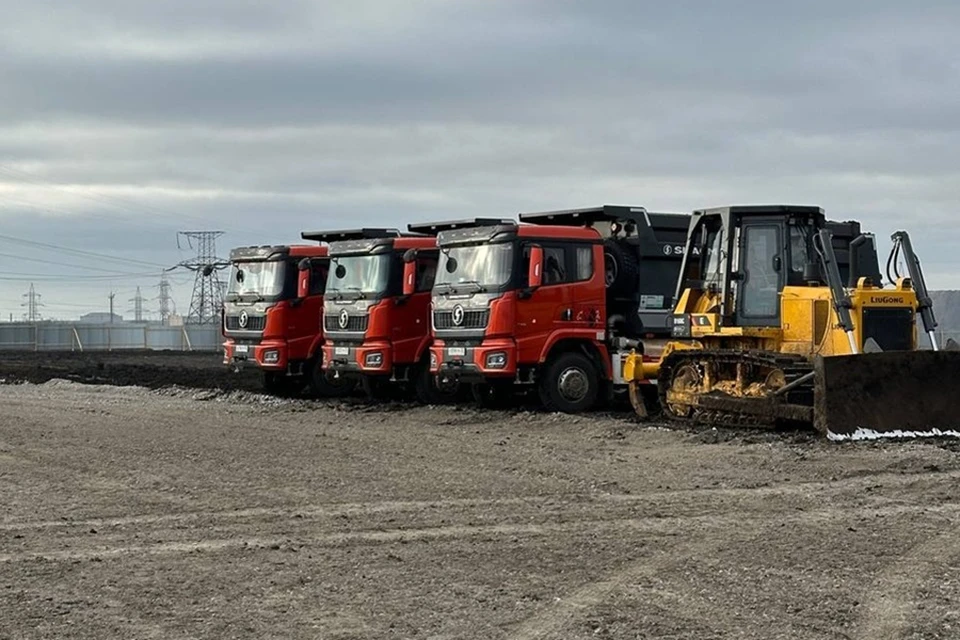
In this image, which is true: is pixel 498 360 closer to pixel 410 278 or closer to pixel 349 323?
pixel 410 278

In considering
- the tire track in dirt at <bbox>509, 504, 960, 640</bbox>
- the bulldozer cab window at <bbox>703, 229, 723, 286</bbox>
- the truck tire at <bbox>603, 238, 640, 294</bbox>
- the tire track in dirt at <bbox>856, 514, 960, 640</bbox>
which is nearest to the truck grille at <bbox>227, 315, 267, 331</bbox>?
the truck tire at <bbox>603, 238, 640, 294</bbox>

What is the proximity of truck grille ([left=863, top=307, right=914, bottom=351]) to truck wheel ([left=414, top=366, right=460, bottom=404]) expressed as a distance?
27.7 ft

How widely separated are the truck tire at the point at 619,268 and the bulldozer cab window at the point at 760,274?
14.0 feet

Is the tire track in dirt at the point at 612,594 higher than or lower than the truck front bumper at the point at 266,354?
lower

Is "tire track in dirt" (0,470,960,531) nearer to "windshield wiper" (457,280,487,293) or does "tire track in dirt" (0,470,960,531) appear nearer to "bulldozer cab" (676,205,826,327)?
"bulldozer cab" (676,205,826,327)

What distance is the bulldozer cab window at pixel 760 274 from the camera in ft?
59.4

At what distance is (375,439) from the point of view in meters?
18.1

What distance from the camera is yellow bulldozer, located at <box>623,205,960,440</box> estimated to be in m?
15.9

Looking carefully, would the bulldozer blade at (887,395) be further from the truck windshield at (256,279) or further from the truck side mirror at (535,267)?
the truck windshield at (256,279)

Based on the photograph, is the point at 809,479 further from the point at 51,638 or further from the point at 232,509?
the point at 51,638

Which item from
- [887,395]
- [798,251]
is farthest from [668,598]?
[798,251]

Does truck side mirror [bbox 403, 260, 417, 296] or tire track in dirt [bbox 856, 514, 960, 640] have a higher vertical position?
truck side mirror [bbox 403, 260, 417, 296]

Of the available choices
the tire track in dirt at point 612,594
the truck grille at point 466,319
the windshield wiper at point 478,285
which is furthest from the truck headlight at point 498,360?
the tire track in dirt at point 612,594

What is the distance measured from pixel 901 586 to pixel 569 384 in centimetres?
1347
